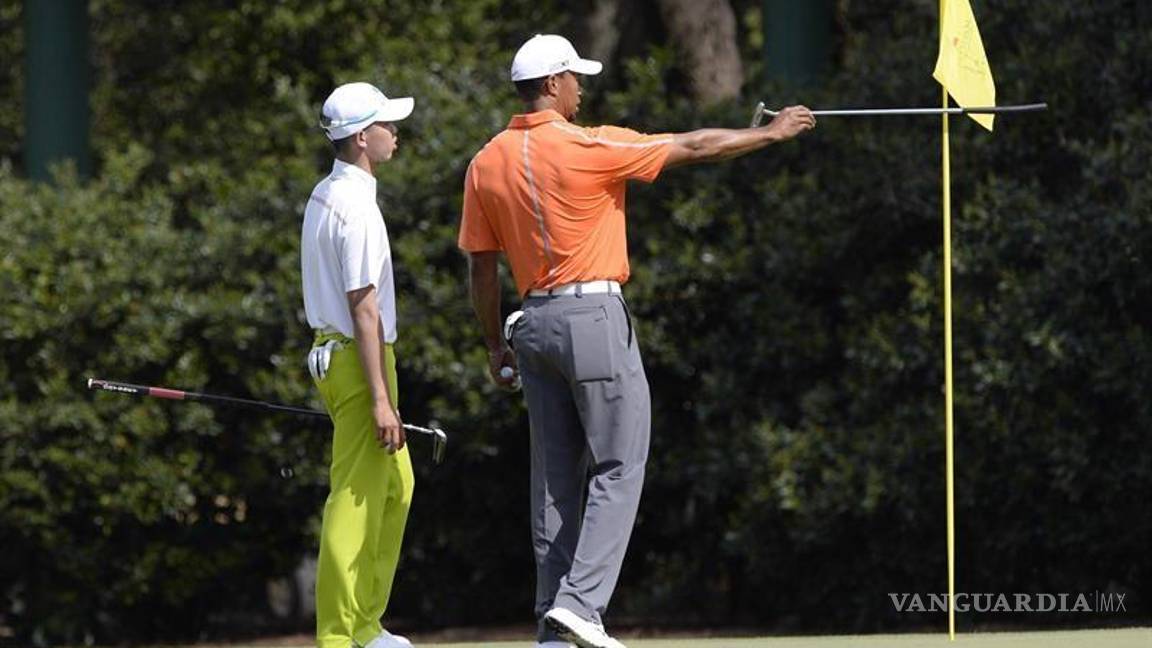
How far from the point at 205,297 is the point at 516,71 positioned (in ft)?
17.9

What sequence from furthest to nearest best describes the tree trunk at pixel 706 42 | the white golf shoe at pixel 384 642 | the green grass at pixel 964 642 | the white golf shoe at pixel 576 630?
the tree trunk at pixel 706 42 < the green grass at pixel 964 642 < the white golf shoe at pixel 384 642 < the white golf shoe at pixel 576 630

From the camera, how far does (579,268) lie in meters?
6.60

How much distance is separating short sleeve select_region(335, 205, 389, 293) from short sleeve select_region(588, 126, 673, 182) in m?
0.73

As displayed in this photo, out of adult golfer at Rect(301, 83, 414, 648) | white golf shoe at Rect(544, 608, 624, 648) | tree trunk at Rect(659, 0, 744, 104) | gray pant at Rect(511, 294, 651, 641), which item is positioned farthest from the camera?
tree trunk at Rect(659, 0, 744, 104)

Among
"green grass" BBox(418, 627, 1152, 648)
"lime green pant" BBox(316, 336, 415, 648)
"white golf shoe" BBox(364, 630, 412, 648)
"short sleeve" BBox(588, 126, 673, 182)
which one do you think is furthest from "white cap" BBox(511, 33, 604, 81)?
"green grass" BBox(418, 627, 1152, 648)

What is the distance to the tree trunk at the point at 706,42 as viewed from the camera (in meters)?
13.2

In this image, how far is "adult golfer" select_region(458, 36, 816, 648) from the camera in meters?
6.57

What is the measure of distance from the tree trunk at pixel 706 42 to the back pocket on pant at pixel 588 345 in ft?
21.9

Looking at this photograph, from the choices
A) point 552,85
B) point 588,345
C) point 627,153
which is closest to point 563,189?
point 627,153

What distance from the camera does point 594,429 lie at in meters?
6.61

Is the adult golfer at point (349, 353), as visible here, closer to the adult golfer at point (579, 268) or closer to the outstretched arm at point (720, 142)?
the adult golfer at point (579, 268)

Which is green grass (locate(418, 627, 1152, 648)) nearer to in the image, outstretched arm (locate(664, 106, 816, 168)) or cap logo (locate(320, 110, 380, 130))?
outstretched arm (locate(664, 106, 816, 168))

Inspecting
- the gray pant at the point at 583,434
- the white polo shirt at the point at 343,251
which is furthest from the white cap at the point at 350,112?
the gray pant at the point at 583,434

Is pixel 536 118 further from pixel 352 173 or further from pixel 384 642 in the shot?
pixel 384 642
